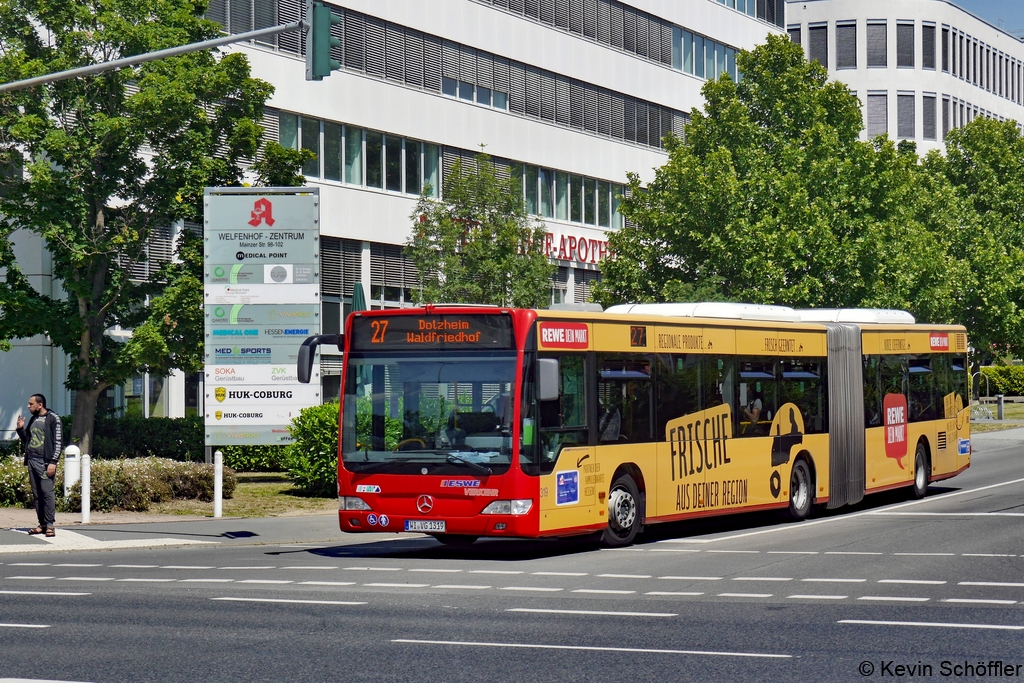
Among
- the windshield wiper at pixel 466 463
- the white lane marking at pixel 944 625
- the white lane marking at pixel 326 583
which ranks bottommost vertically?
the white lane marking at pixel 326 583

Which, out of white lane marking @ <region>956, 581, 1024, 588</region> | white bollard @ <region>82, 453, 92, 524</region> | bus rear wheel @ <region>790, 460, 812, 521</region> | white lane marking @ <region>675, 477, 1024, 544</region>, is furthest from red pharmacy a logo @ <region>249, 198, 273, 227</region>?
white lane marking @ <region>956, 581, 1024, 588</region>

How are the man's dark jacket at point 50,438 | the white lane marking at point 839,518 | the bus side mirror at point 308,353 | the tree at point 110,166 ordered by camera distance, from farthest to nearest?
the tree at point 110,166
the white lane marking at point 839,518
the man's dark jacket at point 50,438
the bus side mirror at point 308,353

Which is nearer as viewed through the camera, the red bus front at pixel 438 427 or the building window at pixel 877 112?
the red bus front at pixel 438 427

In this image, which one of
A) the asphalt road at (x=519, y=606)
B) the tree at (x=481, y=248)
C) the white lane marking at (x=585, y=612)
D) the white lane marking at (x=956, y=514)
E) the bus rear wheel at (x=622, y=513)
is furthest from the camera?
the tree at (x=481, y=248)

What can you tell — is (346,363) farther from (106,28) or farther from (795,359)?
(106,28)

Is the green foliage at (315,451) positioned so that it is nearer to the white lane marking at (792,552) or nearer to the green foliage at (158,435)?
the green foliage at (158,435)

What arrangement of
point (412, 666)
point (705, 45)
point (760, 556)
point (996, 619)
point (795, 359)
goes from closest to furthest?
1. point (412, 666)
2. point (996, 619)
3. point (760, 556)
4. point (795, 359)
5. point (705, 45)

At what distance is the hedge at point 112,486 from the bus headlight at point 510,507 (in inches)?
333

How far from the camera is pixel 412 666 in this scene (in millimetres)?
9125

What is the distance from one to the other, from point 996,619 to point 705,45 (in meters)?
46.4

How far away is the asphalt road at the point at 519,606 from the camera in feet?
30.1

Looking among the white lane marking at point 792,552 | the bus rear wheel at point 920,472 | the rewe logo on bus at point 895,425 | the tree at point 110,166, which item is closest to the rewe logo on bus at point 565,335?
the white lane marking at point 792,552

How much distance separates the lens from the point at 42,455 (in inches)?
737

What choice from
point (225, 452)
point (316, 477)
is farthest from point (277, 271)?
point (225, 452)
